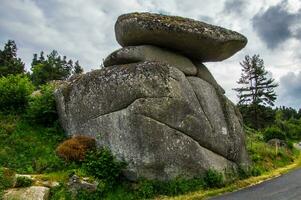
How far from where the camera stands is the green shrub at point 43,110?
826 inches

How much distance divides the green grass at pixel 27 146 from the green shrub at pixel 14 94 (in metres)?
1.02

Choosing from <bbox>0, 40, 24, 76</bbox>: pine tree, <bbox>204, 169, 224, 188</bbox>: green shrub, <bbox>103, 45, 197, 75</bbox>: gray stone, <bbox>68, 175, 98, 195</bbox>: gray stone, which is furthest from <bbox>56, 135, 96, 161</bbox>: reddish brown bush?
<bbox>0, 40, 24, 76</bbox>: pine tree

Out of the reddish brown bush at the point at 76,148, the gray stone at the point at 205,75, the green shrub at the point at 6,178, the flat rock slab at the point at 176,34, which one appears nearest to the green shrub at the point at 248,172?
the gray stone at the point at 205,75

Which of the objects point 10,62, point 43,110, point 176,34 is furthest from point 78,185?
point 10,62

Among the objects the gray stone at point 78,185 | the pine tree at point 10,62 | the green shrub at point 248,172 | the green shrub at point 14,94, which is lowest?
the gray stone at point 78,185

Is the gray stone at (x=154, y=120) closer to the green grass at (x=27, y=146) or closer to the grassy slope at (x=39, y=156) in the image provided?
the grassy slope at (x=39, y=156)

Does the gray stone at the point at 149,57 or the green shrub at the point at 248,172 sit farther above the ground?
the gray stone at the point at 149,57

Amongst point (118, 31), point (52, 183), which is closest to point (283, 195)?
point (52, 183)

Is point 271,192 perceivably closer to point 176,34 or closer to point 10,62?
point 176,34

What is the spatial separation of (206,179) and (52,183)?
643cm

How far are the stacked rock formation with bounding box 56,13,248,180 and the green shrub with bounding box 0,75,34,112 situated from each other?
8.49ft

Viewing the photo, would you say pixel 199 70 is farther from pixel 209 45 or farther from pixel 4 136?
pixel 4 136

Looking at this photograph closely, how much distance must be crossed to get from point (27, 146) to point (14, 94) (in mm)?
4941

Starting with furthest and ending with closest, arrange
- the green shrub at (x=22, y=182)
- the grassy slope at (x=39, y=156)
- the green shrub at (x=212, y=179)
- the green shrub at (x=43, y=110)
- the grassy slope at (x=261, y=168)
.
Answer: the green shrub at (x=43, y=110), the green shrub at (x=212, y=179), the grassy slope at (x=261, y=168), the grassy slope at (x=39, y=156), the green shrub at (x=22, y=182)
